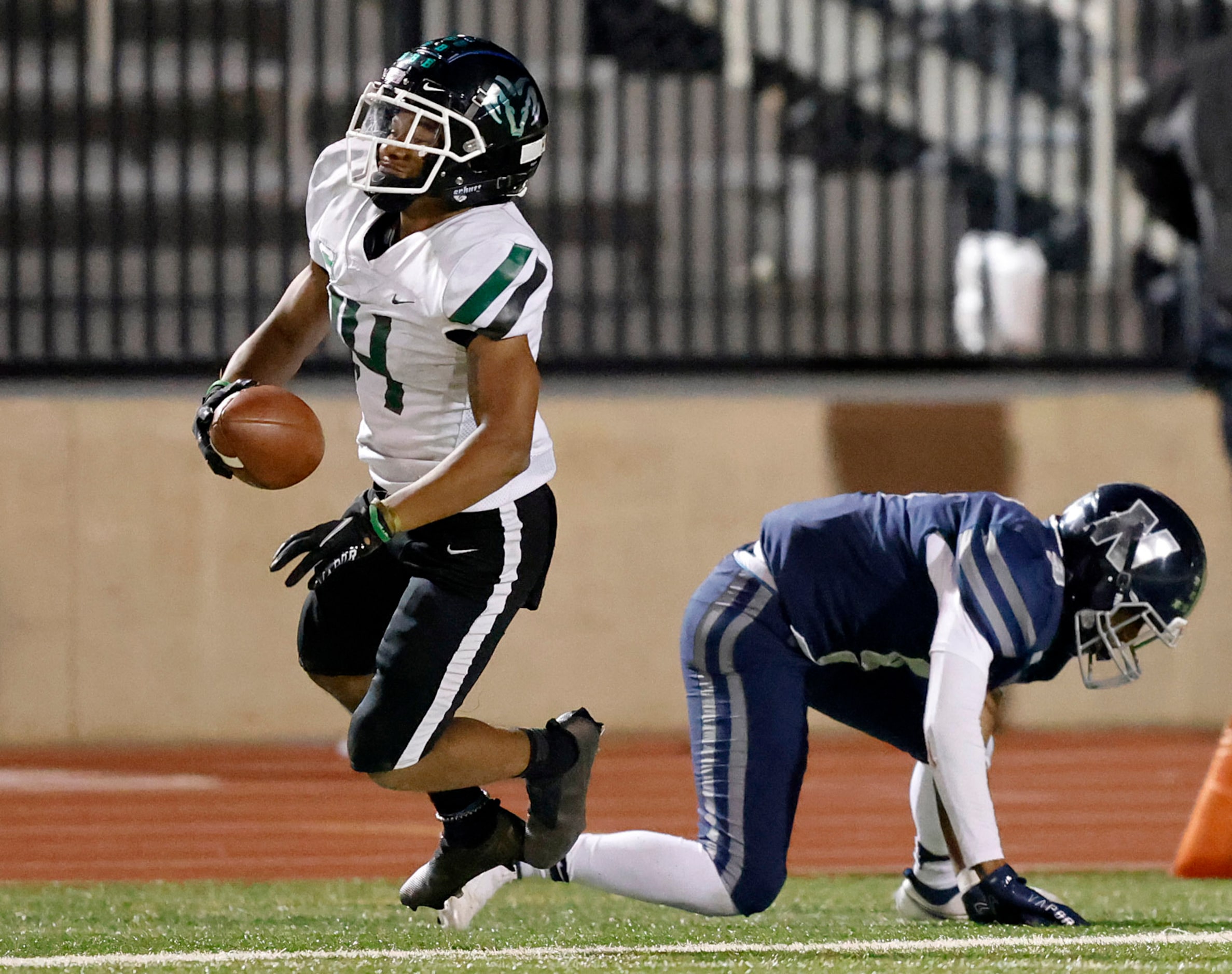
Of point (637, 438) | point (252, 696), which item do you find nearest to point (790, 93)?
point (637, 438)

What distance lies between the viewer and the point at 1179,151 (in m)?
7.06

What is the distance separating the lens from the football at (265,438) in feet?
13.3

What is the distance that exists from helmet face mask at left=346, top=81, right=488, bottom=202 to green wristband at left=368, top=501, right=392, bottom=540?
0.62m

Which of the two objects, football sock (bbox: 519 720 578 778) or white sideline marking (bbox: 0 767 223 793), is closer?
football sock (bbox: 519 720 578 778)

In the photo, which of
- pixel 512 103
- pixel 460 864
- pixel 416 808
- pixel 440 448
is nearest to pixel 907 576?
pixel 440 448

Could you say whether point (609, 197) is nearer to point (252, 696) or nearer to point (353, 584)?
point (252, 696)

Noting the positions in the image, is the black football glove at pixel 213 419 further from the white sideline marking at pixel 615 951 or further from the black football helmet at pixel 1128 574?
the black football helmet at pixel 1128 574

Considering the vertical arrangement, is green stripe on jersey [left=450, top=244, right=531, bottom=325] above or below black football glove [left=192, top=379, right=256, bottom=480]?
above

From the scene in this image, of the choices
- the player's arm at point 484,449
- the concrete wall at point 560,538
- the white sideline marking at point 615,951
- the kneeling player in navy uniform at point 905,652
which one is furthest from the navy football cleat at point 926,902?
the concrete wall at point 560,538

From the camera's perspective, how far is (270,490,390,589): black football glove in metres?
3.87

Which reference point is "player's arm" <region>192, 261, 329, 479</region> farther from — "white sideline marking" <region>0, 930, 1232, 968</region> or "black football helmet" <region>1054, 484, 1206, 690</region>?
"black football helmet" <region>1054, 484, 1206, 690</region>

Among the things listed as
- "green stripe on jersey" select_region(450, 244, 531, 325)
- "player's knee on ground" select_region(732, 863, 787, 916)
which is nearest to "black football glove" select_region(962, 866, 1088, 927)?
"player's knee on ground" select_region(732, 863, 787, 916)

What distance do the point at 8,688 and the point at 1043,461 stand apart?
4.12m

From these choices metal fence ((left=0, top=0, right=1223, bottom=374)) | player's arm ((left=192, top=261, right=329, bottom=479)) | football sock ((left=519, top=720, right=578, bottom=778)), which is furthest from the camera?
metal fence ((left=0, top=0, right=1223, bottom=374))
